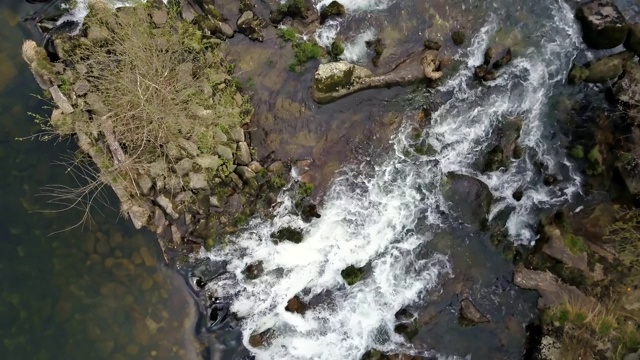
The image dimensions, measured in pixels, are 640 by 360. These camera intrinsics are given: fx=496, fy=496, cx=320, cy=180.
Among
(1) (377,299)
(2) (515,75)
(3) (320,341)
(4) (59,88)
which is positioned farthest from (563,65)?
(4) (59,88)

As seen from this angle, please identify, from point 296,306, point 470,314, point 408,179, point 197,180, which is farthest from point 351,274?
point 197,180

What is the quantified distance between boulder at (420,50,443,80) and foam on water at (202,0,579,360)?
472 mm

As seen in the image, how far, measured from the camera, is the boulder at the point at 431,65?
11.9m

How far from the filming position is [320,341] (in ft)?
38.1

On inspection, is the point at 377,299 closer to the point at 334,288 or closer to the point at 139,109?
the point at 334,288

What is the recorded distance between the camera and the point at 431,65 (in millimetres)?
11875

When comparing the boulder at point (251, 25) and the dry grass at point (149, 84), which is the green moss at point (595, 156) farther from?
the dry grass at point (149, 84)

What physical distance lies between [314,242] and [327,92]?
3.57m

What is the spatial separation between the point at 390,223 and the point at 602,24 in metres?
6.98

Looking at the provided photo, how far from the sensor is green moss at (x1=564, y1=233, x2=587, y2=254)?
1186cm

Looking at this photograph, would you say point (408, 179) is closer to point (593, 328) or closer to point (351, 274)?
point (351, 274)

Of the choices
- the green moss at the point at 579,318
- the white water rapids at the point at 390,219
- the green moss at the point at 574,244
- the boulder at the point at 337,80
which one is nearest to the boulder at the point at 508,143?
the white water rapids at the point at 390,219

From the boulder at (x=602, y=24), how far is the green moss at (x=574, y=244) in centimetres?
475

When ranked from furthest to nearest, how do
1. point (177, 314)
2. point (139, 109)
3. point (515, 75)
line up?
point (515, 75) < point (177, 314) < point (139, 109)
